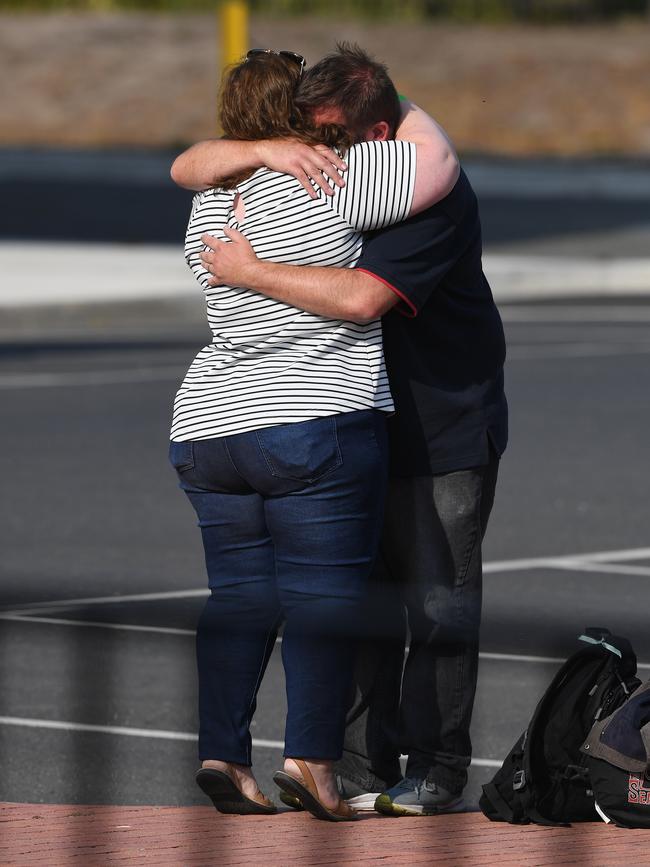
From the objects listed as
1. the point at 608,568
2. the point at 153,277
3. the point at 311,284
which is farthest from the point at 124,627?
the point at 153,277

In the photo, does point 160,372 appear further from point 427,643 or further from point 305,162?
point 305,162

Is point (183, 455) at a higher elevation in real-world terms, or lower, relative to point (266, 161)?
lower

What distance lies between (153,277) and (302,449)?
17.0 m

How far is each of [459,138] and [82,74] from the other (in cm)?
974

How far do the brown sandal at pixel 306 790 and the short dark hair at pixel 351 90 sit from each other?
4.34 ft

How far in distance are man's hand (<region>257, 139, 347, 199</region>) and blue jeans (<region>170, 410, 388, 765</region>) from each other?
48 centimetres

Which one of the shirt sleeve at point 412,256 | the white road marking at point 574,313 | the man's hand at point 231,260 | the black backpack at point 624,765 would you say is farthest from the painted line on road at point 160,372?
the black backpack at point 624,765

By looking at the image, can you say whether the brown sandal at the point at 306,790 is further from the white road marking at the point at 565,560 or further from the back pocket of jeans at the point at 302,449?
the white road marking at the point at 565,560

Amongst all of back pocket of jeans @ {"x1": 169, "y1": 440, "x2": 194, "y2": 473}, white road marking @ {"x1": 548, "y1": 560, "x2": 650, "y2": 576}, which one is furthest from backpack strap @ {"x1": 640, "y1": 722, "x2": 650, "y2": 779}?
white road marking @ {"x1": 548, "y1": 560, "x2": 650, "y2": 576}

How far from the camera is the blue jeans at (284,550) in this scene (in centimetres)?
412

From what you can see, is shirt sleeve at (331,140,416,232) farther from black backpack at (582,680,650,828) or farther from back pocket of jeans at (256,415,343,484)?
black backpack at (582,680,650,828)

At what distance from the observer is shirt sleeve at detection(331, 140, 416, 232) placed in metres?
4.08

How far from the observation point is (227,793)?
168 inches

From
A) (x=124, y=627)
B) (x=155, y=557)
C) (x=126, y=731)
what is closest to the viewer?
(x=124, y=627)
